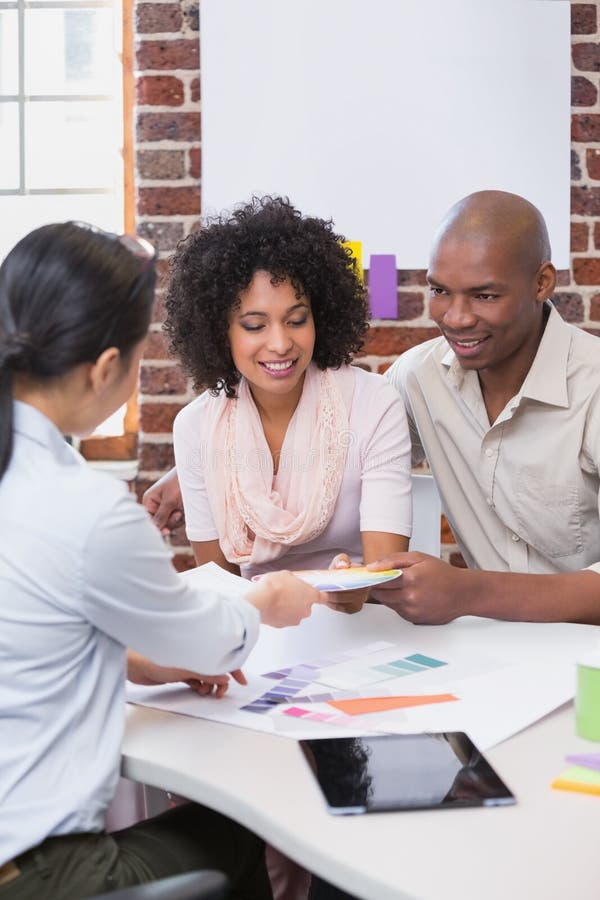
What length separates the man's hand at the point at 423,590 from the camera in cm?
154

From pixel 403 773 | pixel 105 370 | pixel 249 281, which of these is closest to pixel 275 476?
pixel 249 281

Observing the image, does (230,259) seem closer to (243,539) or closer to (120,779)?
(243,539)

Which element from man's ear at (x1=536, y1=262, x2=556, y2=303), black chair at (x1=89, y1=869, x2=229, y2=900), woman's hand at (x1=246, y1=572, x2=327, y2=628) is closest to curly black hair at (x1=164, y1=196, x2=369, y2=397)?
man's ear at (x1=536, y1=262, x2=556, y2=303)

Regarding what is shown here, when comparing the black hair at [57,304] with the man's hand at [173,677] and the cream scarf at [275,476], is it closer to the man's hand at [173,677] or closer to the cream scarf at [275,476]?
the man's hand at [173,677]

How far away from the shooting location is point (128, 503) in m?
1.04

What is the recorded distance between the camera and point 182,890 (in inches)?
32.7

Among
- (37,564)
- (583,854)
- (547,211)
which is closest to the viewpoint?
(583,854)

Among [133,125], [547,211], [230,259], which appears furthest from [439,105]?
[230,259]

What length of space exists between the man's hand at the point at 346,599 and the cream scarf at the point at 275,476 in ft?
0.98

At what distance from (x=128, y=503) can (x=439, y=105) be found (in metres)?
2.20

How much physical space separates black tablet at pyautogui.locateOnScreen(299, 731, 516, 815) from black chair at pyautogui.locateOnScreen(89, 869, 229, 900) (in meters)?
0.14

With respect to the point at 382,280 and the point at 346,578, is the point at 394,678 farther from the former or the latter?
the point at 382,280

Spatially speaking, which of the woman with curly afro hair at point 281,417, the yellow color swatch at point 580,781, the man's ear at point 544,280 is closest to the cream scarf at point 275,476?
the woman with curly afro hair at point 281,417

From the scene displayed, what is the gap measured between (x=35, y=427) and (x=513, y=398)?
115 centimetres
